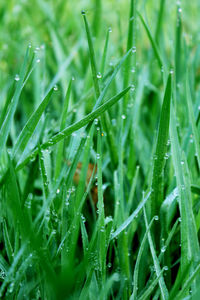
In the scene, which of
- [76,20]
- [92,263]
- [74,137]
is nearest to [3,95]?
[74,137]

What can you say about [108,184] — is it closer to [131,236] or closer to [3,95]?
[131,236]

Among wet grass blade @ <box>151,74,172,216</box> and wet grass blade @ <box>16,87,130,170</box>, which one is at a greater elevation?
wet grass blade @ <box>16,87,130,170</box>

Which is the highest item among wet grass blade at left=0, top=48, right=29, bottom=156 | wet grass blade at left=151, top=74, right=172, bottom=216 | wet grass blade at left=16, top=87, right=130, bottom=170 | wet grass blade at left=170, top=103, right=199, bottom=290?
wet grass blade at left=0, top=48, right=29, bottom=156

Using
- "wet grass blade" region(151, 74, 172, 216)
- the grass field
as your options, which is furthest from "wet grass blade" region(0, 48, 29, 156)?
"wet grass blade" region(151, 74, 172, 216)

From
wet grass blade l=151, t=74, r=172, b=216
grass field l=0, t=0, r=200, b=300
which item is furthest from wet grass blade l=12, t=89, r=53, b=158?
wet grass blade l=151, t=74, r=172, b=216

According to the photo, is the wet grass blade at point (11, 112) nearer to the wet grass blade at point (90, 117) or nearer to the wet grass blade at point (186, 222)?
the wet grass blade at point (90, 117)

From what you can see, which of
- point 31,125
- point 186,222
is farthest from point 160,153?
point 31,125

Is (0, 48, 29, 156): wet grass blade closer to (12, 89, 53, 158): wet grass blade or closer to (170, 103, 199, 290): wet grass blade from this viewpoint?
(12, 89, 53, 158): wet grass blade

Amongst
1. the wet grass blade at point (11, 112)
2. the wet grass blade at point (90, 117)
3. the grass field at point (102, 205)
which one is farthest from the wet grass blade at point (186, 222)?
the wet grass blade at point (11, 112)

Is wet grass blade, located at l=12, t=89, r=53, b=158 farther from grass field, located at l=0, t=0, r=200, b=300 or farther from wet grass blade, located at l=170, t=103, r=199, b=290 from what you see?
wet grass blade, located at l=170, t=103, r=199, b=290

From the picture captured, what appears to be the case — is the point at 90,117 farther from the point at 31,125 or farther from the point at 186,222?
the point at 186,222

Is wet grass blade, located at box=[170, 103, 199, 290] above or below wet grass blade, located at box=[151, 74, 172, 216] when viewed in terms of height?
below
